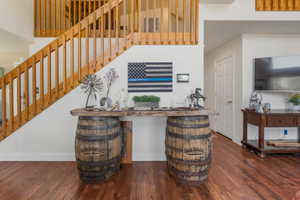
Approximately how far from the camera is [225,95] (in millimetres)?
4586

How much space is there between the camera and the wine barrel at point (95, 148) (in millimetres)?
2074

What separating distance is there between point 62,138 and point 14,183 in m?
0.85

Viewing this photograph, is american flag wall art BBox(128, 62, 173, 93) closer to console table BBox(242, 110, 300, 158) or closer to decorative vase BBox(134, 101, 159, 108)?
decorative vase BBox(134, 101, 159, 108)

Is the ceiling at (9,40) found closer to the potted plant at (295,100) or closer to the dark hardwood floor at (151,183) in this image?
the dark hardwood floor at (151,183)

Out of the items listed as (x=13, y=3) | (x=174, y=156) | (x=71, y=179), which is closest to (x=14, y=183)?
(x=71, y=179)

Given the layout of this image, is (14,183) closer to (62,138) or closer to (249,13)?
(62,138)

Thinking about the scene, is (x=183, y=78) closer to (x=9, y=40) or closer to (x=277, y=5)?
(x=277, y=5)

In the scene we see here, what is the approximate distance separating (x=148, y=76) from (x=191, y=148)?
1323 millimetres

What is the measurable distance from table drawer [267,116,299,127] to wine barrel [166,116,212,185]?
166 centimetres

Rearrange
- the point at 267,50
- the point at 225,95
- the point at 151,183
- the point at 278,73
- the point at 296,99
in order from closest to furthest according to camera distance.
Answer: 1. the point at 151,183
2. the point at 296,99
3. the point at 278,73
4. the point at 267,50
5. the point at 225,95

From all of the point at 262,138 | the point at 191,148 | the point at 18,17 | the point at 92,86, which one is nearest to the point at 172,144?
the point at 191,148

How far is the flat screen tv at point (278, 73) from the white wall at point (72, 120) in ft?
4.81

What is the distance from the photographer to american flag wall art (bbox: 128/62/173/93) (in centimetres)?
284

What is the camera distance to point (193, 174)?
2.06m
